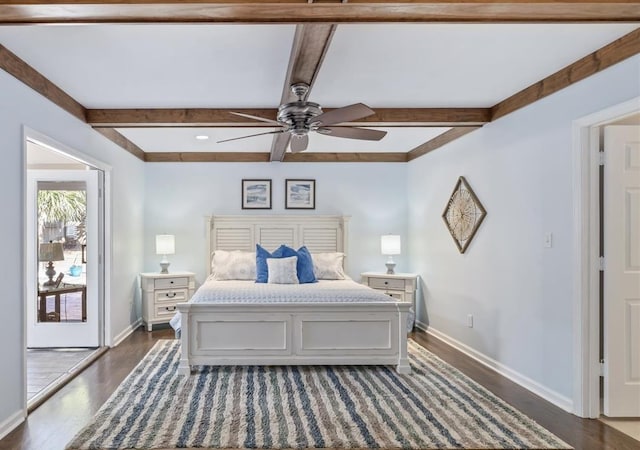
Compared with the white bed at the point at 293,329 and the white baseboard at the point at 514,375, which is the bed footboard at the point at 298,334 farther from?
the white baseboard at the point at 514,375

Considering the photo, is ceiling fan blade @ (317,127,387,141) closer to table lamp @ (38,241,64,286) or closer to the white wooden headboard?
the white wooden headboard

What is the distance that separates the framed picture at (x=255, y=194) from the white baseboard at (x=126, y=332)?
210 centimetres

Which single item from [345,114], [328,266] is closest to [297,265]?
[328,266]

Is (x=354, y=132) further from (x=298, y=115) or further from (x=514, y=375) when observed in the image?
(x=514, y=375)

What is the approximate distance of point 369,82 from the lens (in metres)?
3.37

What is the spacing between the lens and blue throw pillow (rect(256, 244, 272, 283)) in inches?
199

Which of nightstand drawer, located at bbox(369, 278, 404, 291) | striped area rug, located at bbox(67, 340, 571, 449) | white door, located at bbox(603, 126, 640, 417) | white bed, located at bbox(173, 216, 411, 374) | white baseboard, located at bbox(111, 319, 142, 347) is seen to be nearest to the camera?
striped area rug, located at bbox(67, 340, 571, 449)

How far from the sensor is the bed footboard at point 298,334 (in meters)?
3.83

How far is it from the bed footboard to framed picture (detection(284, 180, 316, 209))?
2.61 meters

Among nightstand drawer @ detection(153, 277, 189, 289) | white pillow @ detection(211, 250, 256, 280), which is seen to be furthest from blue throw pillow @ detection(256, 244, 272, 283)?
nightstand drawer @ detection(153, 277, 189, 289)

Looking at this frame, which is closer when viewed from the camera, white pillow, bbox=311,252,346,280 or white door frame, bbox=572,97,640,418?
white door frame, bbox=572,97,640,418

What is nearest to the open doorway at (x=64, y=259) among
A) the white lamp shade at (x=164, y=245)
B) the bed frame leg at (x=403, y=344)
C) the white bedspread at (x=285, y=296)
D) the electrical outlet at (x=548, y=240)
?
the white lamp shade at (x=164, y=245)

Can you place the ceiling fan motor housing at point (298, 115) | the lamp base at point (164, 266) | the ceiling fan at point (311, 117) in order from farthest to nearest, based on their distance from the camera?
the lamp base at point (164, 266) → the ceiling fan motor housing at point (298, 115) → the ceiling fan at point (311, 117)

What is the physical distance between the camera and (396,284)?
5.74 meters
